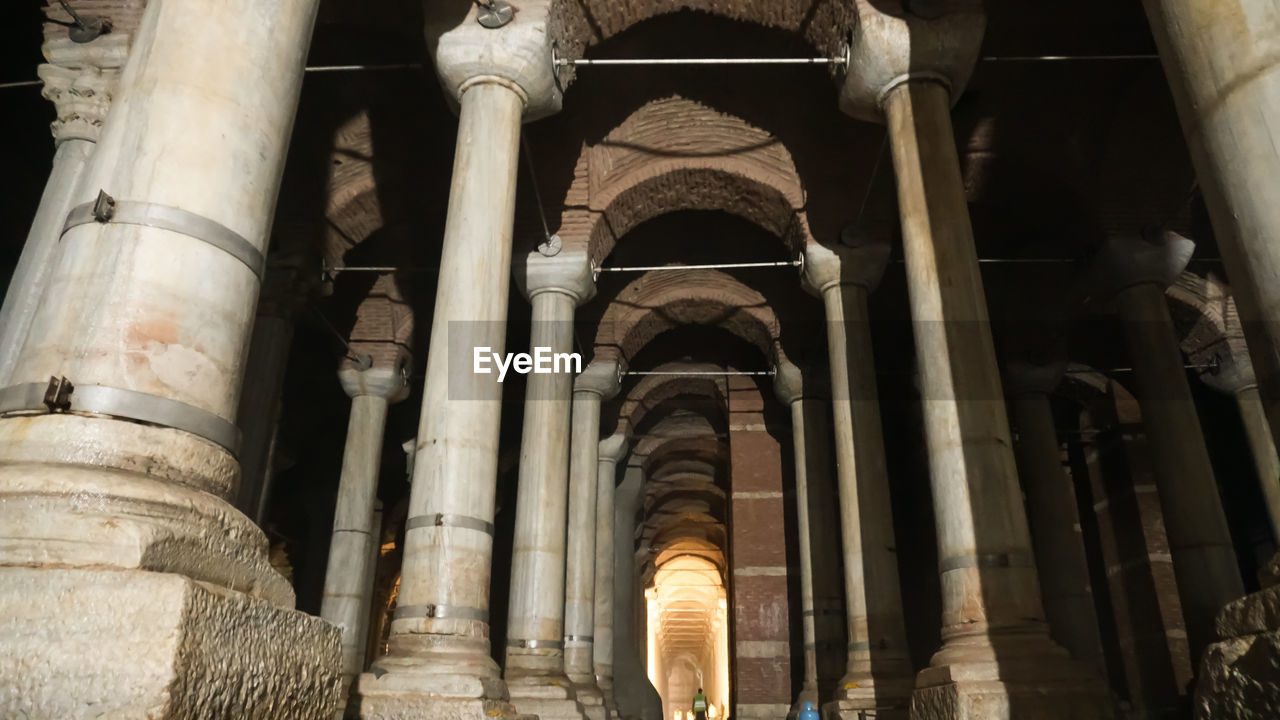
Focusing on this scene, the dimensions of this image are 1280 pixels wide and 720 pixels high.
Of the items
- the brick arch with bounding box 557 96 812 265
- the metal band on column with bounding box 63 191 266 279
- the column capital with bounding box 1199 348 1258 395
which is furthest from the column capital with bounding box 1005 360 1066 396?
the metal band on column with bounding box 63 191 266 279

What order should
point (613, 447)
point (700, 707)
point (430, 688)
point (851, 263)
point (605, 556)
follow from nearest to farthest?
point (430, 688)
point (851, 263)
point (605, 556)
point (613, 447)
point (700, 707)

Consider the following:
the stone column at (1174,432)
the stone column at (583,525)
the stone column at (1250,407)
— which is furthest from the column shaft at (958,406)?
the stone column at (1250,407)

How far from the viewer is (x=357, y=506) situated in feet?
36.4

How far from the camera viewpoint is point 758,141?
9.84 meters

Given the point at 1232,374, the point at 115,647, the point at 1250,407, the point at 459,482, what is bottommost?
the point at 115,647

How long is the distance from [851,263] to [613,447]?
20.7 feet

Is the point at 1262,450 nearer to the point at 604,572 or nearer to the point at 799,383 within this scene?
the point at 799,383

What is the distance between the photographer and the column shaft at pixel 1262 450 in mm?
9831

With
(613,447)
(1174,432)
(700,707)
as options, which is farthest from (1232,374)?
(700,707)

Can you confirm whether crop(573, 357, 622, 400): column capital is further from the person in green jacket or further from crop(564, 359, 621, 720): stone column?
the person in green jacket

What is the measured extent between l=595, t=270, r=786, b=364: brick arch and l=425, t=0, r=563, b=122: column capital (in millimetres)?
6194

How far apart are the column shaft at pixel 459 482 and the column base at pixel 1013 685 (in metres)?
2.37

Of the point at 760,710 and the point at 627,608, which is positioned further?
the point at 627,608

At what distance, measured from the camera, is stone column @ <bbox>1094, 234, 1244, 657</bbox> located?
311 inches
